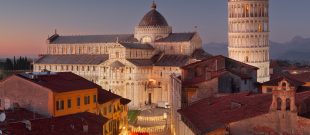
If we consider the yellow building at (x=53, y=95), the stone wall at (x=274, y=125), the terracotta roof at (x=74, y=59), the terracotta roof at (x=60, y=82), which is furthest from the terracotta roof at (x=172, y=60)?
the stone wall at (x=274, y=125)

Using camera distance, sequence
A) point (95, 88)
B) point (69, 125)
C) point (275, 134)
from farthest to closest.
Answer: point (95, 88) < point (69, 125) < point (275, 134)

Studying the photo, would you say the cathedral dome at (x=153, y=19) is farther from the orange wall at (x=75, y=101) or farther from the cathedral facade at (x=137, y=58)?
the orange wall at (x=75, y=101)

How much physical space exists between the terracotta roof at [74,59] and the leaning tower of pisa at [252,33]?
89.4ft

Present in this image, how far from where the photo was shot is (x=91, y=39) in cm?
12469

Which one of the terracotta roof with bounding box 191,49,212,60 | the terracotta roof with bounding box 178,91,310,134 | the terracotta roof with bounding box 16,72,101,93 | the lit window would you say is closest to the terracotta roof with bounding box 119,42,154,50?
the lit window

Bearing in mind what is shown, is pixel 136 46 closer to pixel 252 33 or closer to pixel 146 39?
pixel 146 39

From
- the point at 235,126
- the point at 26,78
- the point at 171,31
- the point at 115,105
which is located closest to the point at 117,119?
the point at 115,105

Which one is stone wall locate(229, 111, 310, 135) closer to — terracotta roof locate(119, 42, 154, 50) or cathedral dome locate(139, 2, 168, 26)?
terracotta roof locate(119, 42, 154, 50)

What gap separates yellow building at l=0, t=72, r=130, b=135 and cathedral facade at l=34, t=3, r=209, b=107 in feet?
134

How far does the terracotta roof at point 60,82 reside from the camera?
159 feet

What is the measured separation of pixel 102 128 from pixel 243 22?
66400mm

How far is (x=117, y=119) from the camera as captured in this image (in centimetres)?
5869

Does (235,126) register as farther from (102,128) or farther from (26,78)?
(26,78)

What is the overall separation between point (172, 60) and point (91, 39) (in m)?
26.2
